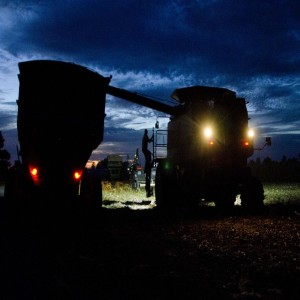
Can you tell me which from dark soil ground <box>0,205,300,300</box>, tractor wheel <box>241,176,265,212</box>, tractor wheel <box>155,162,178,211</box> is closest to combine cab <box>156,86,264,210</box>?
tractor wheel <box>241,176,265,212</box>

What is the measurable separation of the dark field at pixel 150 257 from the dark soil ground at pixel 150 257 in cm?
1

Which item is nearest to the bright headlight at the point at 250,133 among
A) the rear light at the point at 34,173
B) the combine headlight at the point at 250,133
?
the combine headlight at the point at 250,133

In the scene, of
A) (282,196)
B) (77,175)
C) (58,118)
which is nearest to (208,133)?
(77,175)

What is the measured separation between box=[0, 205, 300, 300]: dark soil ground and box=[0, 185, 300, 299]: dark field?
1 centimetres

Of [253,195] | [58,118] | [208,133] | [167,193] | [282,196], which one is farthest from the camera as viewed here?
[282,196]

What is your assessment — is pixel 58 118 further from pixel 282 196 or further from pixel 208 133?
pixel 282 196

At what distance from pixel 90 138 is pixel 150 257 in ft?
21.6

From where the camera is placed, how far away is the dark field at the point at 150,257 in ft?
19.8

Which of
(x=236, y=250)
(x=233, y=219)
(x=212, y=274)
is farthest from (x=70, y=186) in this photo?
(x=212, y=274)

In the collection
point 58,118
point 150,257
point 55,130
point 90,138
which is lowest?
point 150,257

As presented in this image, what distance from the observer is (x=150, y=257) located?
8.21 m

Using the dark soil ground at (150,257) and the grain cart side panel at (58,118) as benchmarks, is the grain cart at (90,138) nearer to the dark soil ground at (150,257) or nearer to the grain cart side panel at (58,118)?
the grain cart side panel at (58,118)

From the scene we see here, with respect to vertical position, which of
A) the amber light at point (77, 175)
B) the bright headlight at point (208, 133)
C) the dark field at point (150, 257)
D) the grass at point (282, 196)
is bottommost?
the dark field at point (150, 257)

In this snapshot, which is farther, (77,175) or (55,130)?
(77,175)
